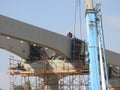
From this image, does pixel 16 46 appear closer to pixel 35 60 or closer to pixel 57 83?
pixel 35 60

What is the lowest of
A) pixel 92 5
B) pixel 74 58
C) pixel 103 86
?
pixel 103 86

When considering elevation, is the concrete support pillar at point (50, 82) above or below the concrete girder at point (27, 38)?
below

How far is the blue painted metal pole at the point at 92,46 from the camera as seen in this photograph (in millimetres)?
26547

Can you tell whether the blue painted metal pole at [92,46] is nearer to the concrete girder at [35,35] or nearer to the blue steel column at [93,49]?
the blue steel column at [93,49]

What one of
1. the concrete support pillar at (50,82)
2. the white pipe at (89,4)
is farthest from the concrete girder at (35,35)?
the white pipe at (89,4)

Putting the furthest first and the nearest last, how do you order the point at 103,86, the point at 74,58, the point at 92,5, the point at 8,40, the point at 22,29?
the point at 74,58 < the point at 8,40 < the point at 22,29 < the point at 92,5 < the point at 103,86

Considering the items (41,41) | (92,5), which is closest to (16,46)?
(41,41)

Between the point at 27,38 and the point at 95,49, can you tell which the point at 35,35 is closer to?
the point at 27,38

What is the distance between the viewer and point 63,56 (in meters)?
38.9

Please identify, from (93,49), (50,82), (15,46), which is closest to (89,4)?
(93,49)

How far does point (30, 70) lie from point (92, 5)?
15.4 m

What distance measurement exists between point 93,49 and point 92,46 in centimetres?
24

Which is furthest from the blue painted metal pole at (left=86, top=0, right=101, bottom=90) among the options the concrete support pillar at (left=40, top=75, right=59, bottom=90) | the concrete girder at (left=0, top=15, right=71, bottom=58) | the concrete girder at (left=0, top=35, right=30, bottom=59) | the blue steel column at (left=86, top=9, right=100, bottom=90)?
the concrete support pillar at (left=40, top=75, right=59, bottom=90)

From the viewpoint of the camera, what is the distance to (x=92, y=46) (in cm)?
2730
